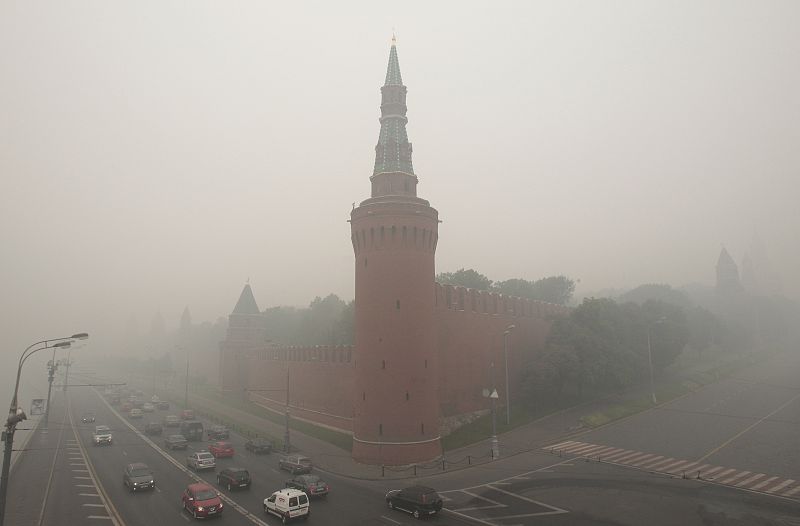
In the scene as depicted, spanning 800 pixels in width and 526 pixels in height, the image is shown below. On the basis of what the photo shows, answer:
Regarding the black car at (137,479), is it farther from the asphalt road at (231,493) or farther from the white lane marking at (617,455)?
the white lane marking at (617,455)

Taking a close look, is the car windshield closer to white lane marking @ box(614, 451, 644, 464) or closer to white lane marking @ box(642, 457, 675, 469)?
white lane marking @ box(614, 451, 644, 464)

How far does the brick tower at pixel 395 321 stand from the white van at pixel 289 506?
47.5ft

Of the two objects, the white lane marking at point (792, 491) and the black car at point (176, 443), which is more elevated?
the white lane marking at point (792, 491)

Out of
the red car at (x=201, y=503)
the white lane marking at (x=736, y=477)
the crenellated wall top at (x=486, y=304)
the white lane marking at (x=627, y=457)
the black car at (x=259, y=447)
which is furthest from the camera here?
the crenellated wall top at (x=486, y=304)

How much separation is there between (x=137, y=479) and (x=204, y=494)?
7.65 metres

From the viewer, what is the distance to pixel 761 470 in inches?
1345

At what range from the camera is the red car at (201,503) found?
24797mm

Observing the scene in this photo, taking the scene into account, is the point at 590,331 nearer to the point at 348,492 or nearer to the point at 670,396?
the point at 670,396

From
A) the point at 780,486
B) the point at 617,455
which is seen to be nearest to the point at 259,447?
the point at 617,455

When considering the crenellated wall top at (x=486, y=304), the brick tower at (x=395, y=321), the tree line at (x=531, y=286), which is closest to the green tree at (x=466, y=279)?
the tree line at (x=531, y=286)

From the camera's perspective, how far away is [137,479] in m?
30.4

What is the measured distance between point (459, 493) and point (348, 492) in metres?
6.70

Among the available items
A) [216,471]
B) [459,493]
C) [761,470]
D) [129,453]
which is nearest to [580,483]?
[459,493]

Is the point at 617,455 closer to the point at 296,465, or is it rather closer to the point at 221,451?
the point at 296,465
